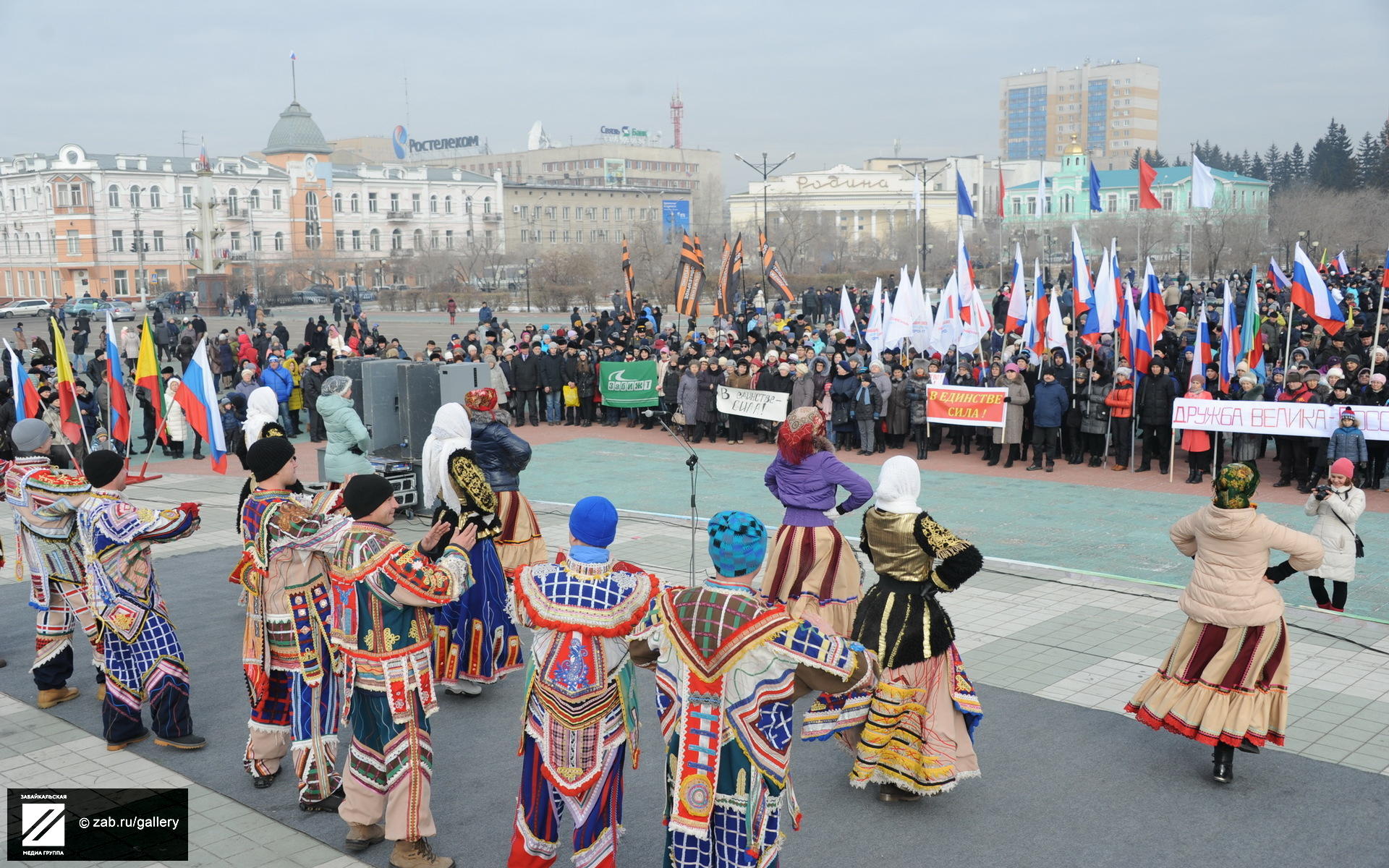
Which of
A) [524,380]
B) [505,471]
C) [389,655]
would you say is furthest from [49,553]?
[524,380]

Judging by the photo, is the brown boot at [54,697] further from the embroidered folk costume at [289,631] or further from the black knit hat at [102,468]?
the embroidered folk costume at [289,631]

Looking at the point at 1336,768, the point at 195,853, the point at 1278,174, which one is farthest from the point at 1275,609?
the point at 1278,174

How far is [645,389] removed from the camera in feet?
69.5

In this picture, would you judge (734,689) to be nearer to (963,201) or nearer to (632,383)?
(632,383)

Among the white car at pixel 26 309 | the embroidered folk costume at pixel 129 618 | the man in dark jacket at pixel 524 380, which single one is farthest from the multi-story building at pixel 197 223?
the embroidered folk costume at pixel 129 618

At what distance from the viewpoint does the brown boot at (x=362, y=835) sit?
5.66m

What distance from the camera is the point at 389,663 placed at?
5.35 m

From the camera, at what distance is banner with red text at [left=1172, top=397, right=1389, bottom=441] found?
13891mm

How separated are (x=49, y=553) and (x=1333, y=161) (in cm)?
11278

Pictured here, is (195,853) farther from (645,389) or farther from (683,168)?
(683,168)

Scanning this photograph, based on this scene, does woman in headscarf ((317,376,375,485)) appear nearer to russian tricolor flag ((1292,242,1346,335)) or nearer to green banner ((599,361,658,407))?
green banner ((599,361,658,407))

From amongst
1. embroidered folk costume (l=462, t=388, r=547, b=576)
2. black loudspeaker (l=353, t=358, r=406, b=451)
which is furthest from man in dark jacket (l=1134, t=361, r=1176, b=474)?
embroidered folk costume (l=462, t=388, r=547, b=576)

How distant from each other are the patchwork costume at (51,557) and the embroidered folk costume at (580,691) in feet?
12.1

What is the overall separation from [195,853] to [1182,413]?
504 inches
